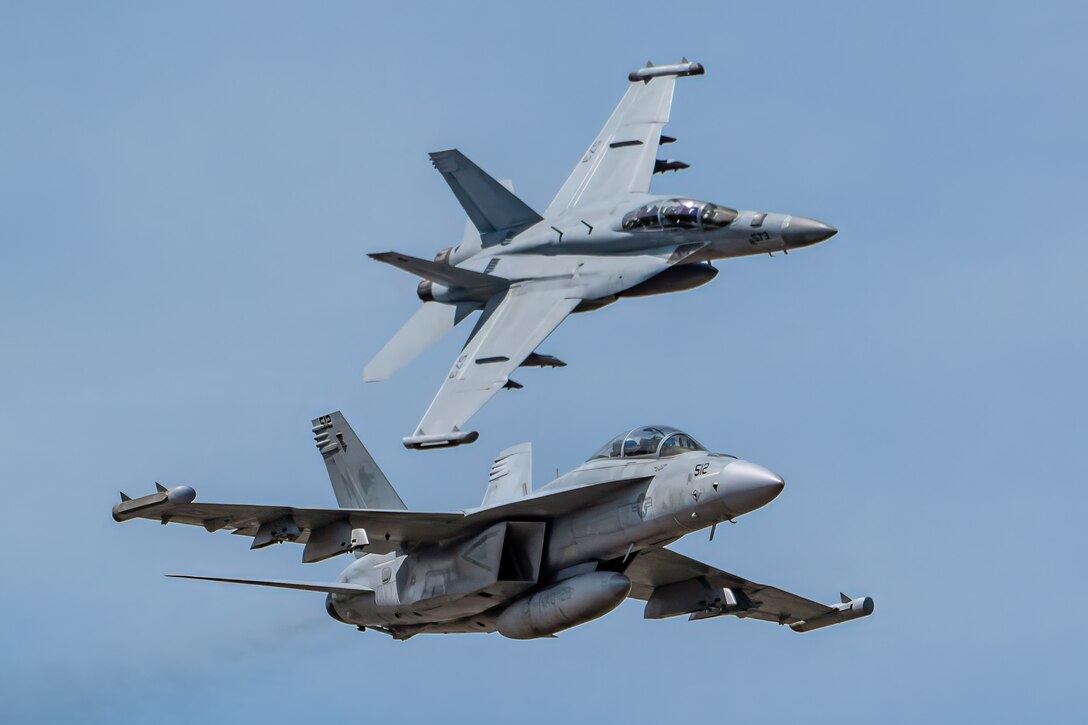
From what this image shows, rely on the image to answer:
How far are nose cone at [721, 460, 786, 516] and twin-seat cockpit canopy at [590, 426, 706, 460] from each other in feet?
5.12

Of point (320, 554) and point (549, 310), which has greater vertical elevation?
point (549, 310)

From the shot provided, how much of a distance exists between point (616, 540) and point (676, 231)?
9.15 meters

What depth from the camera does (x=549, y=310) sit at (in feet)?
143

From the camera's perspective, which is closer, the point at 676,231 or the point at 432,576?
the point at 432,576

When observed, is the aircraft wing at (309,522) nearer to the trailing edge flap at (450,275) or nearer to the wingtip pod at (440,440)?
the wingtip pod at (440,440)

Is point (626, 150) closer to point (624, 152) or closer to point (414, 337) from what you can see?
point (624, 152)

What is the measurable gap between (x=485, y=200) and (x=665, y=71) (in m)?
9.06

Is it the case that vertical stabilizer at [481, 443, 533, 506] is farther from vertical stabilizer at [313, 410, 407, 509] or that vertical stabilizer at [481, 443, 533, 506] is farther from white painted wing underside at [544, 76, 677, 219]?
white painted wing underside at [544, 76, 677, 219]

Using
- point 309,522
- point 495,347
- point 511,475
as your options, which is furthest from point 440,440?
point 309,522

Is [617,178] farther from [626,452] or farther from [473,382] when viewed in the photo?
[626,452]

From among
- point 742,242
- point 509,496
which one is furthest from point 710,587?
point 742,242

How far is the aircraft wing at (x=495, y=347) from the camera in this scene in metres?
41.8

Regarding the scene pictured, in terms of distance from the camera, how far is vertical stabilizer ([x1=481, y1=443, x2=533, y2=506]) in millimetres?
39375

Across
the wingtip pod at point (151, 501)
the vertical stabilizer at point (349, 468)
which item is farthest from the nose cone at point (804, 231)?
the wingtip pod at point (151, 501)
